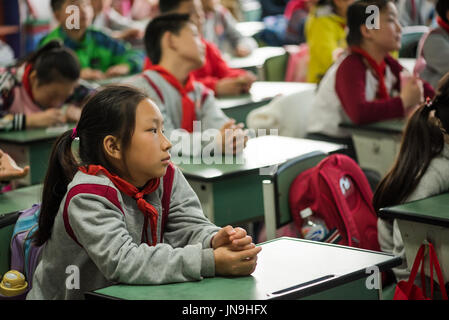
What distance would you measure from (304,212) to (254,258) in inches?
35.4

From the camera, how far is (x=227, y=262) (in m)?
1.83

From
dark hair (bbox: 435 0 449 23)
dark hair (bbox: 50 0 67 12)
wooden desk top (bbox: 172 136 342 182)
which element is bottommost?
wooden desk top (bbox: 172 136 342 182)

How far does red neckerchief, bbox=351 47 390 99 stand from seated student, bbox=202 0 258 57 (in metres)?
2.32

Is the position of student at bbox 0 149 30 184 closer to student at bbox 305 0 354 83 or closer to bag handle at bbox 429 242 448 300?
bag handle at bbox 429 242 448 300

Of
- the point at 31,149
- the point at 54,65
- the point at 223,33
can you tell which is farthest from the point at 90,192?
the point at 223,33

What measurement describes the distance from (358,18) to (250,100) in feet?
2.46

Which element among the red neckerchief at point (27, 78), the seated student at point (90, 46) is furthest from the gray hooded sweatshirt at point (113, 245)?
the seated student at point (90, 46)

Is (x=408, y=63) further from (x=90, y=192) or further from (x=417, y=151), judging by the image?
(x=90, y=192)

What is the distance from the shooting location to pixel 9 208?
258cm

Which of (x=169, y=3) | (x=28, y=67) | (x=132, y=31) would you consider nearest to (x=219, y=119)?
(x=28, y=67)

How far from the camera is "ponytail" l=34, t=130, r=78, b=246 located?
6.62ft

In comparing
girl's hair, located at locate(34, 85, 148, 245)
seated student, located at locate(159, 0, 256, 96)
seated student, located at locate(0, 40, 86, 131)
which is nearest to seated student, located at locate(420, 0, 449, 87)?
seated student, located at locate(159, 0, 256, 96)

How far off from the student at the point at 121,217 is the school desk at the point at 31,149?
5.29ft

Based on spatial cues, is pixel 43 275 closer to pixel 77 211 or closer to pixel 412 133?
pixel 77 211
